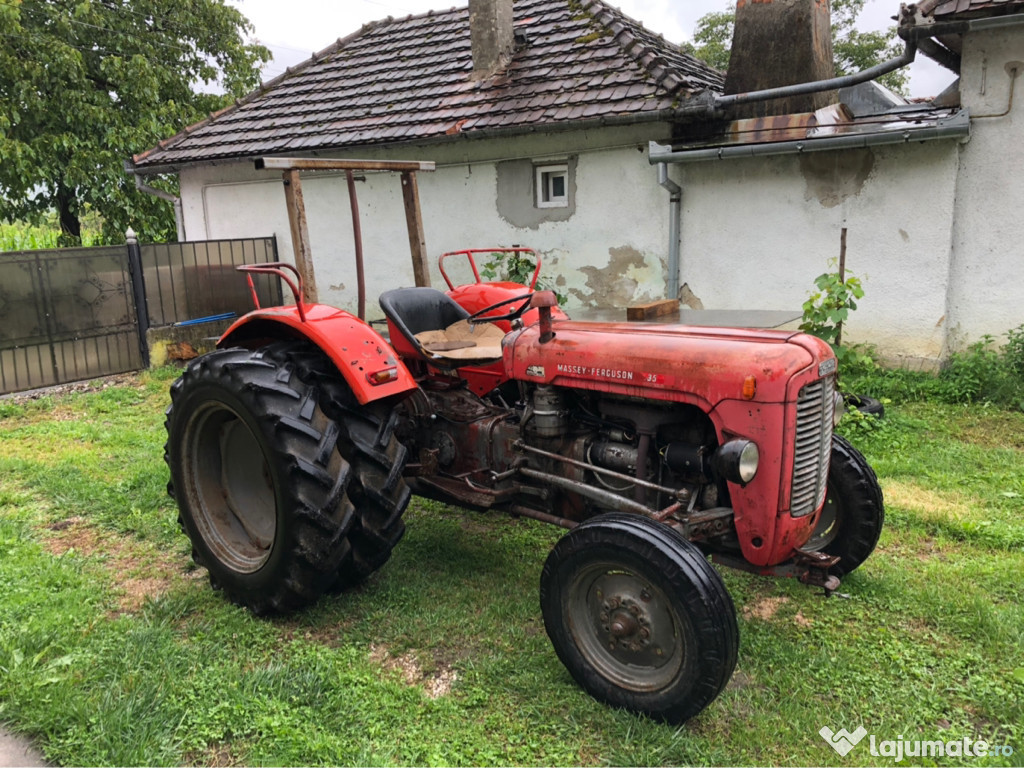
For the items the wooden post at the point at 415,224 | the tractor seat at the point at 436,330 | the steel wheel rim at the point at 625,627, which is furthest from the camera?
the wooden post at the point at 415,224

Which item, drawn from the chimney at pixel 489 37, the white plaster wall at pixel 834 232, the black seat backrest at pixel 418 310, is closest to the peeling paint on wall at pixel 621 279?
the white plaster wall at pixel 834 232

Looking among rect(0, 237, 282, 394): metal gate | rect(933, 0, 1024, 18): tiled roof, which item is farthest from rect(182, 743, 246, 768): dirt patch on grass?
rect(933, 0, 1024, 18): tiled roof

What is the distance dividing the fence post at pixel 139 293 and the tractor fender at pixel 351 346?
5.71 metres

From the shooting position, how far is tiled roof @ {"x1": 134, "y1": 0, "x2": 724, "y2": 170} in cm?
771

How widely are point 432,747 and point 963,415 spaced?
16.9ft

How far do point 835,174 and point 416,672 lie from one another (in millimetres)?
5821

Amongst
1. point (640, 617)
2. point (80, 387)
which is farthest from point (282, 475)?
point (80, 387)

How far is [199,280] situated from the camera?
9148 millimetres

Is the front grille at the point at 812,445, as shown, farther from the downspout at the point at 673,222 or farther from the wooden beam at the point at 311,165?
the downspout at the point at 673,222

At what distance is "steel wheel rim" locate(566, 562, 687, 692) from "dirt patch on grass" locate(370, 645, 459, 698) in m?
0.50

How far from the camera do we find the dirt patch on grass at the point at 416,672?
266 centimetres

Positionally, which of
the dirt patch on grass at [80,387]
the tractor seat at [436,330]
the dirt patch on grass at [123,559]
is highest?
the tractor seat at [436,330]

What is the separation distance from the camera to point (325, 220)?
32.3 ft

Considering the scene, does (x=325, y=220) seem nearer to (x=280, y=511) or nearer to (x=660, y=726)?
(x=280, y=511)
